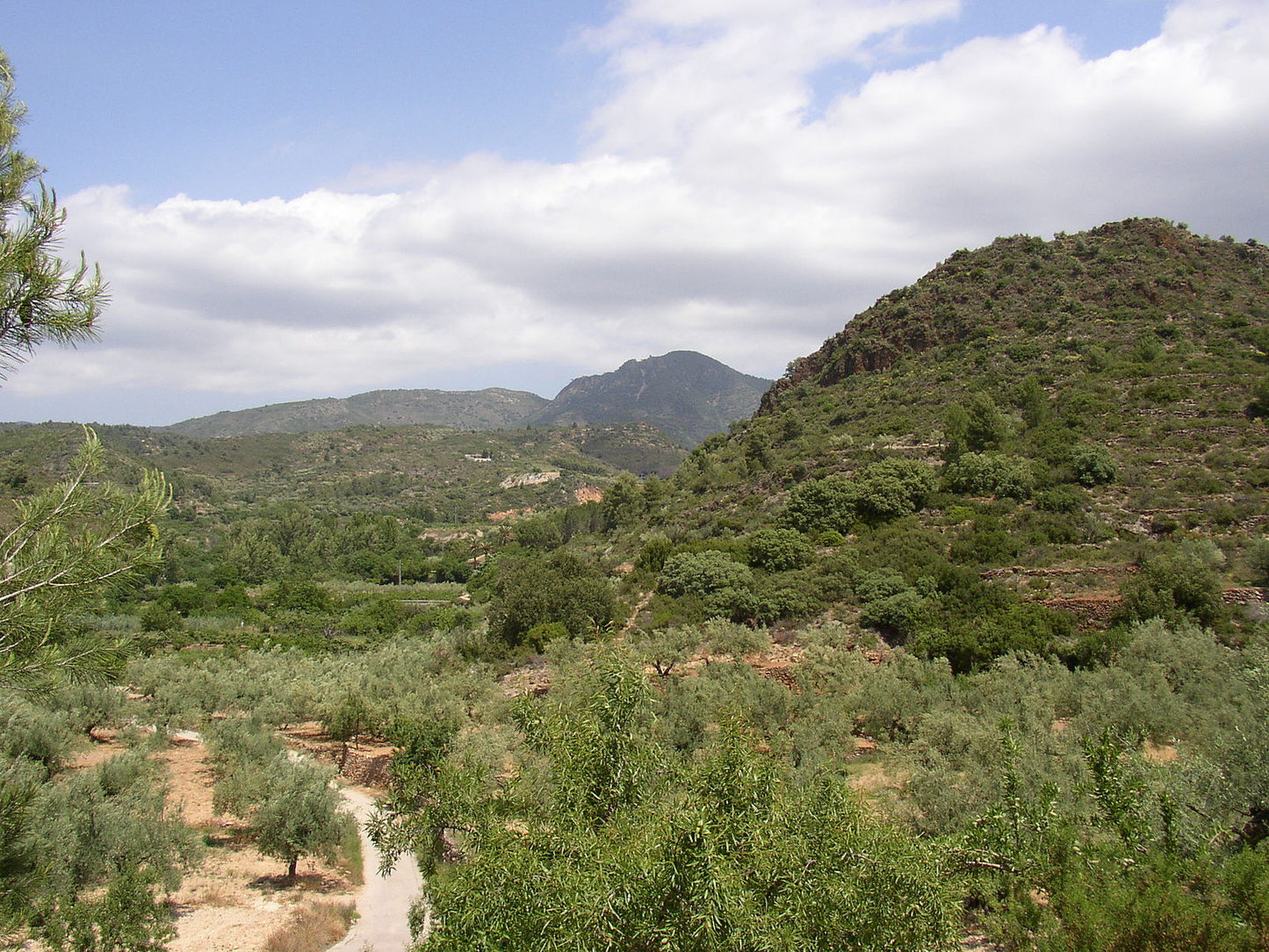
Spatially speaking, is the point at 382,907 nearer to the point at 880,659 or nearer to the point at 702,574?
the point at 880,659

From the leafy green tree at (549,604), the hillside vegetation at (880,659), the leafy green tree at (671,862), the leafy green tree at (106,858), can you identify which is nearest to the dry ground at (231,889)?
the leafy green tree at (106,858)

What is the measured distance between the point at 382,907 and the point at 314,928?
1.41 meters

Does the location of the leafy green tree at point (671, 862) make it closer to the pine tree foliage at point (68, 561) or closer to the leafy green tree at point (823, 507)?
the pine tree foliage at point (68, 561)

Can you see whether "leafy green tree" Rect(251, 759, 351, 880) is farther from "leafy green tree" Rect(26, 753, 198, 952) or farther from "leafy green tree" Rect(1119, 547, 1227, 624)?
"leafy green tree" Rect(1119, 547, 1227, 624)

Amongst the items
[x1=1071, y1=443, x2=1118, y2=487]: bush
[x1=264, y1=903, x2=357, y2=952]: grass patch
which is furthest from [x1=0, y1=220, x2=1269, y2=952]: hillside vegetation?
[x1=264, y1=903, x2=357, y2=952]: grass patch

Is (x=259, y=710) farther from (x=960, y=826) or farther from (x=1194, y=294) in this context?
(x=1194, y=294)

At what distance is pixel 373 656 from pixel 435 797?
2295cm

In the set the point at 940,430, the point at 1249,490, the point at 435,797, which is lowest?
the point at 435,797

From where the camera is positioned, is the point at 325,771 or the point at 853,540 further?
the point at 853,540

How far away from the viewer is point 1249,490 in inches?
973

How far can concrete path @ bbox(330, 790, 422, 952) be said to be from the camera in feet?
36.4

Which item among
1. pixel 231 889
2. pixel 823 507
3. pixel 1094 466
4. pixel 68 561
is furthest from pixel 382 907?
pixel 1094 466

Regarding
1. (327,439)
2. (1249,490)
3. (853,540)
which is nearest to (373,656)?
(853,540)

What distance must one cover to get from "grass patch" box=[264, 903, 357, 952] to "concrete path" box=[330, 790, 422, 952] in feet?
0.55
